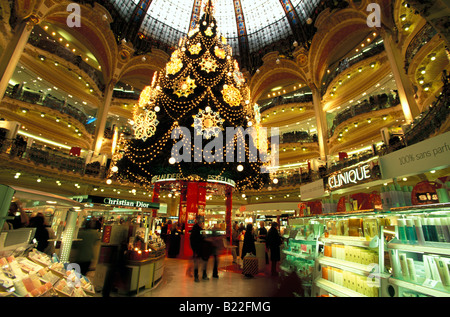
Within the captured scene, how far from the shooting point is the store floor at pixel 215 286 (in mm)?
4770

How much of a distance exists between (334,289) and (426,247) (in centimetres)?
179

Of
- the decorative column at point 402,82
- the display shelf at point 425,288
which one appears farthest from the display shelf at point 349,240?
the decorative column at point 402,82

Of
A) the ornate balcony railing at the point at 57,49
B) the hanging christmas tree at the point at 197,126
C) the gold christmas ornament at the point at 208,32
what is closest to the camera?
the hanging christmas tree at the point at 197,126

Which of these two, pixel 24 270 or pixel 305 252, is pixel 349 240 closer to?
pixel 305 252

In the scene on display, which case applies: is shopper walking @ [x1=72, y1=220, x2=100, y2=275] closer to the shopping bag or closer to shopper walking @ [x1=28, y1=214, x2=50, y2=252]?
shopper walking @ [x1=28, y1=214, x2=50, y2=252]

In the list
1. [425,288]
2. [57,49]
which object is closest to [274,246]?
[425,288]

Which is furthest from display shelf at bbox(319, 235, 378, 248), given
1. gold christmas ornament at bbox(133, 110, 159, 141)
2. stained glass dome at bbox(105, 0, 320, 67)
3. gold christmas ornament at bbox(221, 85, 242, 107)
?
stained glass dome at bbox(105, 0, 320, 67)

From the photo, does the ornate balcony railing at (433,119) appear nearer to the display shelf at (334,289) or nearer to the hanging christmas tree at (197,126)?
the hanging christmas tree at (197,126)

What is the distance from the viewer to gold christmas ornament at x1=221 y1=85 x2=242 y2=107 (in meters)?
9.12

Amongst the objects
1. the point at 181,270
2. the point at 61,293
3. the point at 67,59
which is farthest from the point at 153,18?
the point at 61,293

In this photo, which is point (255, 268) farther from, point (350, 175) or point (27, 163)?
point (27, 163)

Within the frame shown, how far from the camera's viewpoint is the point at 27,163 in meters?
13.4
